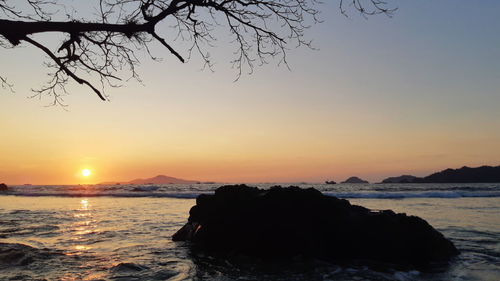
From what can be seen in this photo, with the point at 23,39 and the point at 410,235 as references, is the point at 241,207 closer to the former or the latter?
the point at 410,235

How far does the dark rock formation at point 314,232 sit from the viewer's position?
753 cm

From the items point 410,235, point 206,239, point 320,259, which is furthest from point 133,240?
point 410,235

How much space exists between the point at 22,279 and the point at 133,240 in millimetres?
4157

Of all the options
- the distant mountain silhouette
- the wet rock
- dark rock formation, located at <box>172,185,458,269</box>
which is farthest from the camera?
the distant mountain silhouette

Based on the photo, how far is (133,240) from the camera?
388 inches

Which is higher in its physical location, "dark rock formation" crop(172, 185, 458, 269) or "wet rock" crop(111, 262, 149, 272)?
"dark rock formation" crop(172, 185, 458, 269)

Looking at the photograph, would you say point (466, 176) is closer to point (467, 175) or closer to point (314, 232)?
point (467, 175)

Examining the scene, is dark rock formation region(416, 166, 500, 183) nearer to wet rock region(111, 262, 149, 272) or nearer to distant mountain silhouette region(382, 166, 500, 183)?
distant mountain silhouette region(382, 166, 500, 183)

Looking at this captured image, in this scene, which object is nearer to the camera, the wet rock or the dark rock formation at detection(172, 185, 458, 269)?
the wet rock

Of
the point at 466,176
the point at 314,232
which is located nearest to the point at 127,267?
the point at 314,232

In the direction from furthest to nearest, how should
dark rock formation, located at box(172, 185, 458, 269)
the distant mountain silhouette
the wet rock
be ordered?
the distant mountain silhouette
dark rock formation, located at box(172, 185, 458, 269)
the wet rock

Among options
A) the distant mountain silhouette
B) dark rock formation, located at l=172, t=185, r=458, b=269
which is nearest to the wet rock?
dark rock formation, located at l=172, t=185, r=458, b=269

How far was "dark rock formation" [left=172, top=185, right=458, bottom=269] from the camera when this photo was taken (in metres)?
7.53

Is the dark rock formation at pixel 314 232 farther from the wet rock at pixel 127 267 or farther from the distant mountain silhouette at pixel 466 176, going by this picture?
the distant mountain silhouette at pixel 466 176
